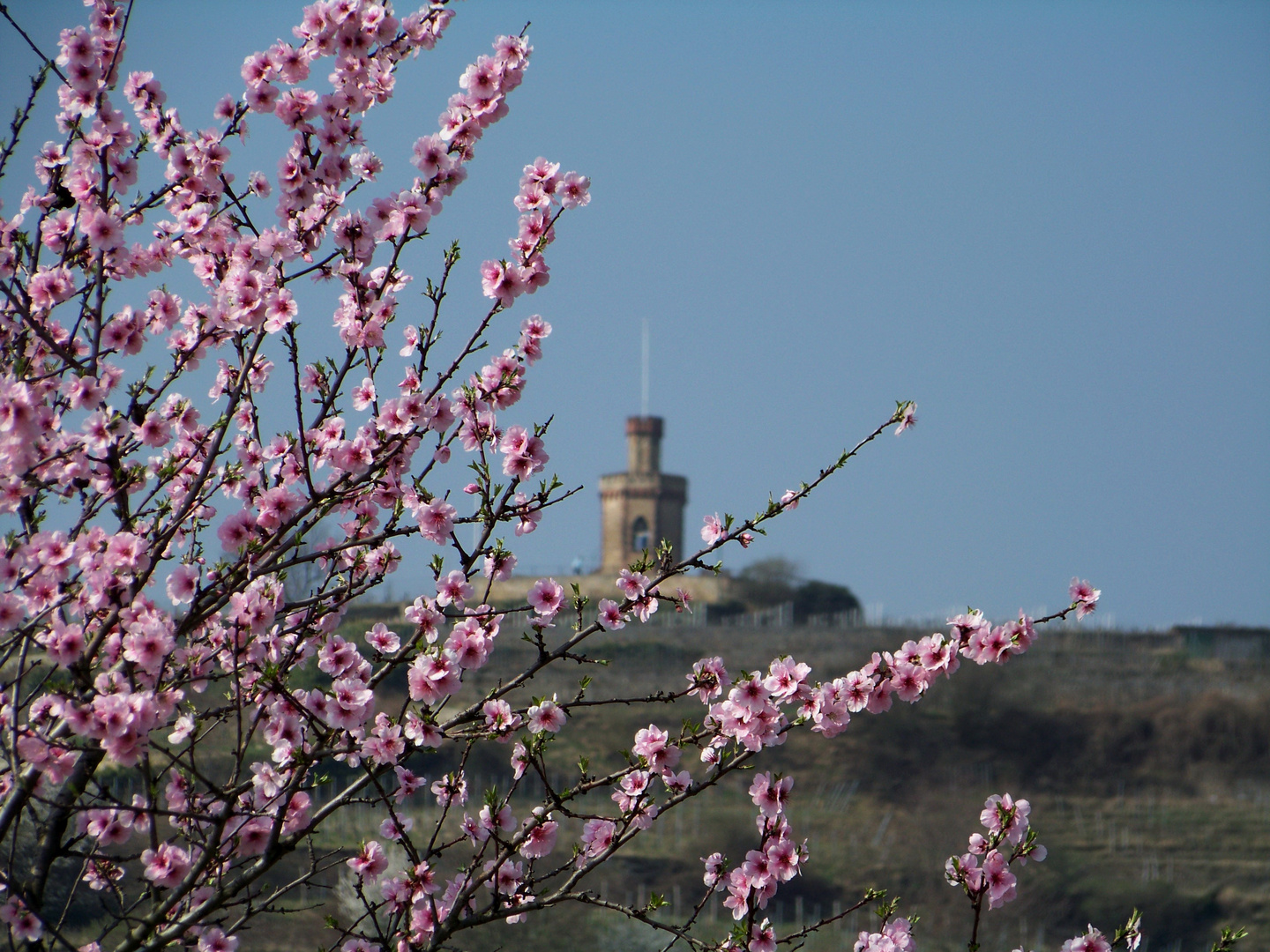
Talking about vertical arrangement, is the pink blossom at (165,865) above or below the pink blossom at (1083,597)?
below

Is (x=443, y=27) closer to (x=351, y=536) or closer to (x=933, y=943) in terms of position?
(x=351, y=536)

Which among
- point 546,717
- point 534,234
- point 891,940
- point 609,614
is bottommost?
point 891,940

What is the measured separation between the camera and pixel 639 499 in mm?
74688

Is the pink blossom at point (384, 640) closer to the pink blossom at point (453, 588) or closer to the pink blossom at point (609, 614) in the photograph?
the pink blossom at point (453, 588)

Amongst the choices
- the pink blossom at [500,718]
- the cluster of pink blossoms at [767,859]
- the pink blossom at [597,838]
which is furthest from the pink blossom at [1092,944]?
the pink blossom at [500,718]

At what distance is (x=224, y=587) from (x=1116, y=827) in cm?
4531

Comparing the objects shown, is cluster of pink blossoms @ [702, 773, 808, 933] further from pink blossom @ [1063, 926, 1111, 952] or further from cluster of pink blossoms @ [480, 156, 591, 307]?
cluster of pink blossoms @ [480, 156, 591, 307]

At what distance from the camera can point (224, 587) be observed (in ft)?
12.5

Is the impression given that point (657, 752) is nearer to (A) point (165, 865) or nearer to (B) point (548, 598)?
(B) point (548, 598)

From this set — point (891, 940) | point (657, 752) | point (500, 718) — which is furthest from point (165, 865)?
point (891, 940)

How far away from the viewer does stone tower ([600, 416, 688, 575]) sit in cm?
7444

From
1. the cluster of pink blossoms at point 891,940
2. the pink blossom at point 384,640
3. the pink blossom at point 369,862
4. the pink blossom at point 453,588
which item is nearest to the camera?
the cluster of pink blossoms at point 891,940

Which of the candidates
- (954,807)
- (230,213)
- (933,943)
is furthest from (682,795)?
(954,807)

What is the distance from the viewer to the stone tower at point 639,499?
244 feet
